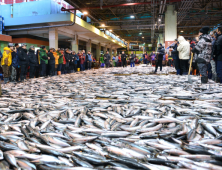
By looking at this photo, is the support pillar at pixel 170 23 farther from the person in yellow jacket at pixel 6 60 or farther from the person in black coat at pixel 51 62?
the person in yellow jacket at pixel 6 60

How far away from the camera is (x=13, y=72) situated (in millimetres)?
9727

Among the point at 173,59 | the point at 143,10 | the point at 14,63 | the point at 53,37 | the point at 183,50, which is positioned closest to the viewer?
the point at 183,50

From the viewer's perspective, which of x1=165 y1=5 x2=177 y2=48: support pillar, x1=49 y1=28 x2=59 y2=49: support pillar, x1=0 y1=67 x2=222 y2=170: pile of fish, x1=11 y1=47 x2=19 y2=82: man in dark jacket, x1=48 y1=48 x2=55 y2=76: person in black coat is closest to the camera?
x1=0 y1=67 x2=222 y2=170: pile of fish

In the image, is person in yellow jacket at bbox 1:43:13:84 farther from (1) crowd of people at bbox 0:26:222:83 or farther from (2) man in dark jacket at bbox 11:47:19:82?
(2) man in dark jacket at bbox 11:47:19:82

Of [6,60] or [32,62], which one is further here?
[32,62]

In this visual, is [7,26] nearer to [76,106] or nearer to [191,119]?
[76,106]

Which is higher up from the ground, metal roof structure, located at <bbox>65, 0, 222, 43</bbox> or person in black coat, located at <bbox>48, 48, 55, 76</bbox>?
metal roof structure, located at <bbox>65, 0, 222, 43</bbox>

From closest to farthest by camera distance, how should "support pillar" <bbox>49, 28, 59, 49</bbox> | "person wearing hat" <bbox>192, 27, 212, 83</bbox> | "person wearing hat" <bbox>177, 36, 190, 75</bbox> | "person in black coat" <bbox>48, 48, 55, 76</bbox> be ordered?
"person wearing hat" <bbox>192, 27, 212, 83</bbox> < "person wearing hat" <bbox>177, 36, 190, 75</bbox> < "person in black coat" <bbox>48, 48, 55, 76</bbox> < "support pillar" <bbox>49, 28, 59, 49</bbox>

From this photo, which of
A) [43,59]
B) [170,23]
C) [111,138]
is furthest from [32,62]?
[170,23]

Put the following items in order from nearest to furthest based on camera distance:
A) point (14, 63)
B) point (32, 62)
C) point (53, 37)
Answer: point (14, 63)
point (32, 62)
point (53, 37)

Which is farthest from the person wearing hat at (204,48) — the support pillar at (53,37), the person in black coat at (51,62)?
the support pillar at (53,37)

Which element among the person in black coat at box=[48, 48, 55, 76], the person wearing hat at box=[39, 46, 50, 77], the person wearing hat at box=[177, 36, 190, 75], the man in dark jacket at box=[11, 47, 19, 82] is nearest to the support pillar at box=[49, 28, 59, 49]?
the person in black coat at box=[48, 48, 55, 76]

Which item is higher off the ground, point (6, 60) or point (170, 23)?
point (170, 23)

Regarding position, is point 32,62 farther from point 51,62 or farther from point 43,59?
point 51,62
